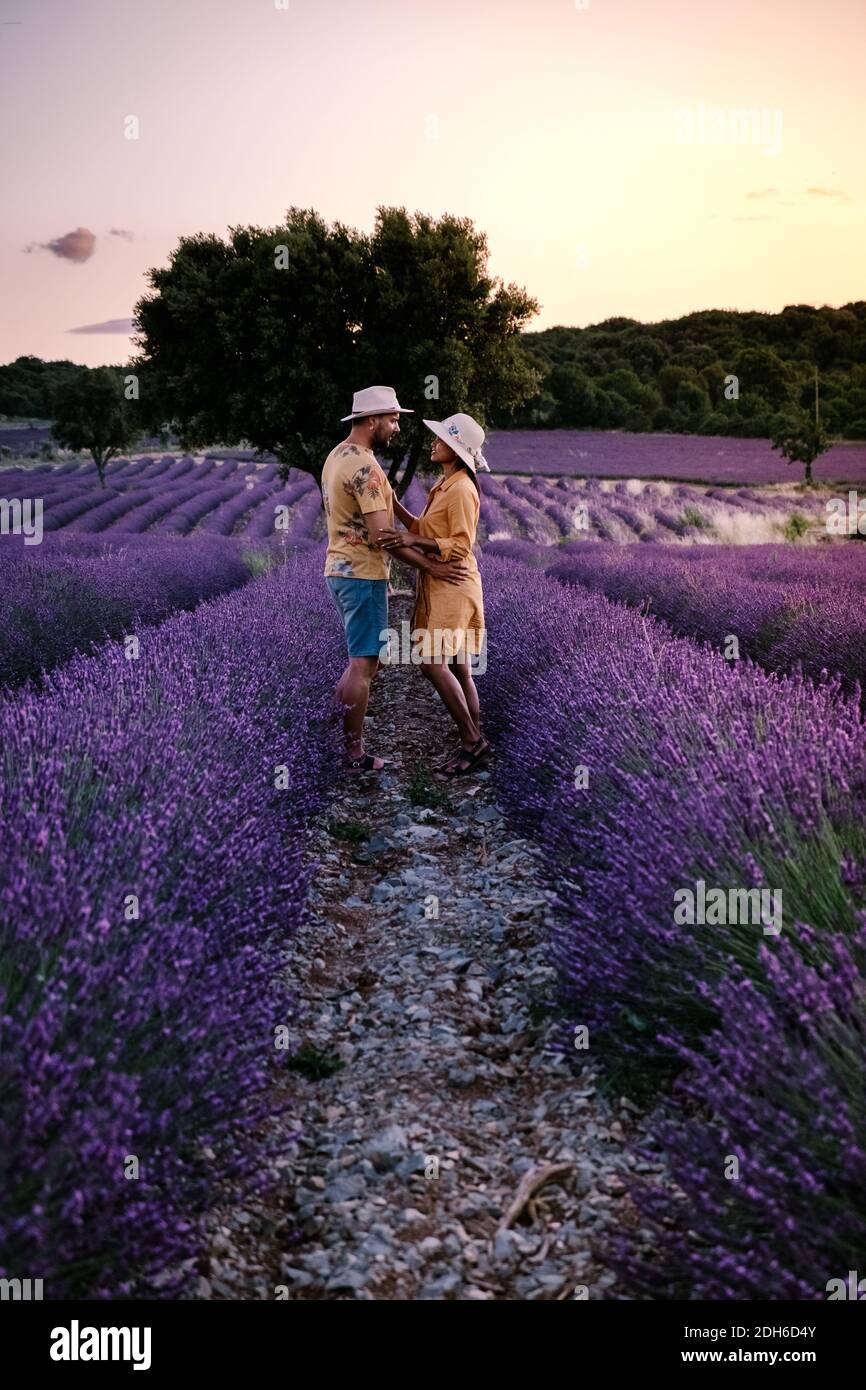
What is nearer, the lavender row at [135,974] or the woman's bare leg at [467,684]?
the lavender row at [135,974]

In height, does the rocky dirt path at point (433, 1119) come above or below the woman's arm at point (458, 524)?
below

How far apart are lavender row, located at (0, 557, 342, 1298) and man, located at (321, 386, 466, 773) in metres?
1.11

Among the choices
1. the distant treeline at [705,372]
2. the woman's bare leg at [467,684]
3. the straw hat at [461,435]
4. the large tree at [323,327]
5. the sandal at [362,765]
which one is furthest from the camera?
the distant treeline at [705,372]

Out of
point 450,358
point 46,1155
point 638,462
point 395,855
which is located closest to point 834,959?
point 46,1155

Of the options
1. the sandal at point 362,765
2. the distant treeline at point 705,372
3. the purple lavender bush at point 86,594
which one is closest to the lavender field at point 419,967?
the sandal at point 362,765

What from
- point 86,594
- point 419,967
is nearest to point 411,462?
point 86,594

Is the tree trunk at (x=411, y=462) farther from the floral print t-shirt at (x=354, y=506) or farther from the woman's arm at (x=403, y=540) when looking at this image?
the woman's arm at (x=403, y=540)

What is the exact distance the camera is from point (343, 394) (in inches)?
430

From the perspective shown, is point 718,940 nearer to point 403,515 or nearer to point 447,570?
point 447,570

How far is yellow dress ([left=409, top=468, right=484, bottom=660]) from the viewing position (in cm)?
448

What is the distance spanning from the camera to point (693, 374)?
44.6m

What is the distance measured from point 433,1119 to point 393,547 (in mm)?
2595

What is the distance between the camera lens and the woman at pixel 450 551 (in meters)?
4.46

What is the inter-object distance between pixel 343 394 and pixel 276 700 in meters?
7.56
